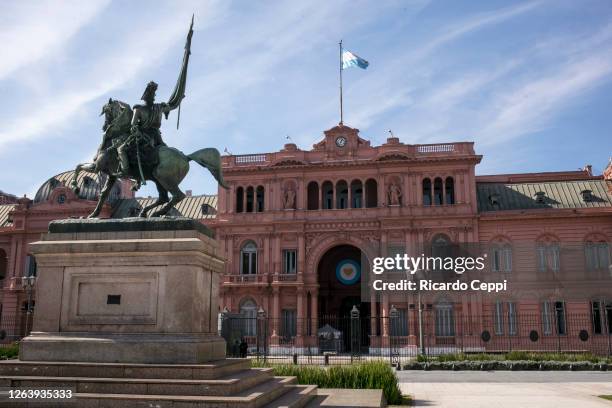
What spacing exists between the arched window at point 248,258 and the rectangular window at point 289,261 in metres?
2.50

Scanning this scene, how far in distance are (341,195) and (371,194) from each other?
2.43 meters

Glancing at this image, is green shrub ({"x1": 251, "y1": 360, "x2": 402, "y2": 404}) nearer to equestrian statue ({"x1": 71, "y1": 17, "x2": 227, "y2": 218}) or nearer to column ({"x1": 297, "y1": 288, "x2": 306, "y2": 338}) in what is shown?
equestrian statue ({"x1": 71, "y1": 17, "x2": 227, "y2": 218})

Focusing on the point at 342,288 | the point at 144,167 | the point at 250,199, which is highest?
the point at 250,199

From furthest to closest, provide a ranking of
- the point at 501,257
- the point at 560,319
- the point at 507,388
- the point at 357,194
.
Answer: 1. the point at 357,194
2. the point at 501,257
3. the point at 560,319
4. the point at 507,388

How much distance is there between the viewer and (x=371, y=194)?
47.8 m

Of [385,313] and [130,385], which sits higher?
[385,313]

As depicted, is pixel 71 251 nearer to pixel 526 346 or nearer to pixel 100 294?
pixel 100 294

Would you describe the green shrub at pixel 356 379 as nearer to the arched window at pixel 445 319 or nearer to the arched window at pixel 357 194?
the arched window at pixel 445 319

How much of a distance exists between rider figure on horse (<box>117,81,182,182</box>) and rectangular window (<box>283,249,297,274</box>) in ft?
113

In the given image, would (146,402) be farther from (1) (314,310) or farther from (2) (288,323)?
(2) (288,323)

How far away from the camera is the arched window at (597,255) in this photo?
4309 centimetres

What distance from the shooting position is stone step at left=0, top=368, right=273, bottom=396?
888cm

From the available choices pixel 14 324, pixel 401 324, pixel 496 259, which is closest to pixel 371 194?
pixel 401 324

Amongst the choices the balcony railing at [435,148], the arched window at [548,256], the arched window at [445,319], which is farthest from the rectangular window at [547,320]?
the balcony railing at [435,148]
